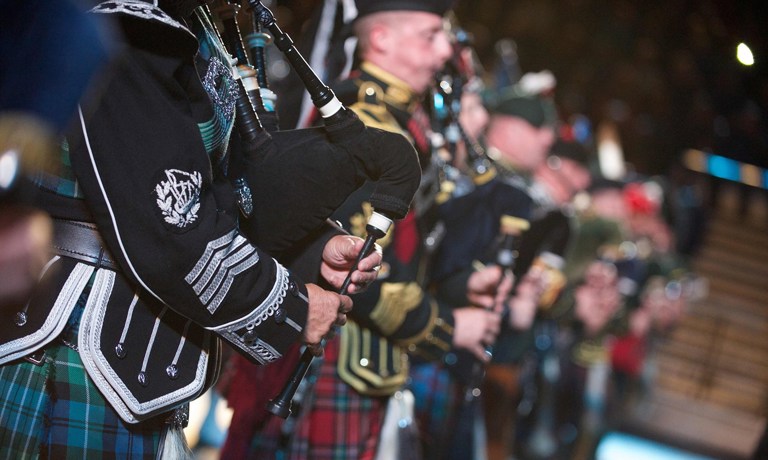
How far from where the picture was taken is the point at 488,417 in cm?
563

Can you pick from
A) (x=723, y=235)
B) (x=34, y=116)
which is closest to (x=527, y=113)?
(x=34, y=116)

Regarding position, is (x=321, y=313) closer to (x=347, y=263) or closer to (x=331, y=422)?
(x=347, y=263)

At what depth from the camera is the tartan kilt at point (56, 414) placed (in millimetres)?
1620

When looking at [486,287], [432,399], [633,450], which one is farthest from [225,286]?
[633,450]

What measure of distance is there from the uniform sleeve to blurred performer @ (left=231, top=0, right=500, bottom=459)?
918mm

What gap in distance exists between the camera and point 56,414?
1.65 m

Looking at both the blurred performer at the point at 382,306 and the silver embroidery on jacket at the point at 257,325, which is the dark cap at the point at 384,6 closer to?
the blurred performer at the point at 382,306

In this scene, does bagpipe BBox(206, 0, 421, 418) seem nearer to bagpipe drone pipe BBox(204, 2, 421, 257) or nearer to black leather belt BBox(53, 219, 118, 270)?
bagpipe drone pipe BBox(204, 2, 421, 257)

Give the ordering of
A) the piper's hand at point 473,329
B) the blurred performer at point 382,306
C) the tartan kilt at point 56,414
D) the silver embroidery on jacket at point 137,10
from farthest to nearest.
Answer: the piper's hand at point 473,329
the blurred performer at point 382,306
the tartan kilt at point 56,414
the silver embroidery on jacket at point 137,10

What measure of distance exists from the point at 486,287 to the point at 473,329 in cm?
22

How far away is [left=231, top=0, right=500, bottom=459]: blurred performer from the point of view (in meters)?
2.62

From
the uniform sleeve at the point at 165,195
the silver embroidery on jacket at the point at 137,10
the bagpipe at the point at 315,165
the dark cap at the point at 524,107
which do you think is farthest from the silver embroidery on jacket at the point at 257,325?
the dark cap at the point at 524,107

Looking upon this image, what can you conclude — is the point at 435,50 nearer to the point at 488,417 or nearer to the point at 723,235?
the point at 488,417

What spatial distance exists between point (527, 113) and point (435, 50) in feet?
7.94
